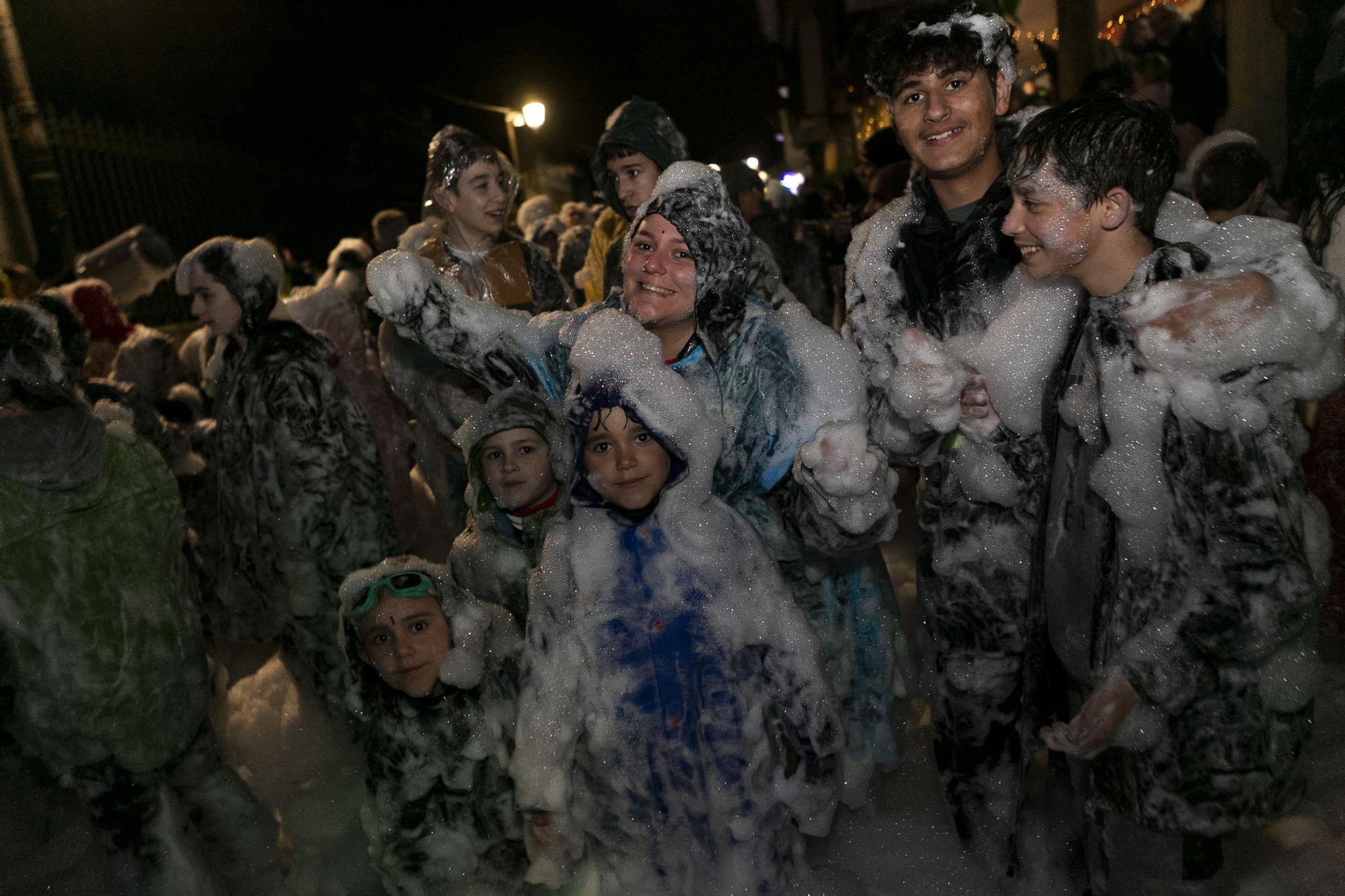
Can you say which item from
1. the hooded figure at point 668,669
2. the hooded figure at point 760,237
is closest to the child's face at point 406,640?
the hooded figure at point 668,669

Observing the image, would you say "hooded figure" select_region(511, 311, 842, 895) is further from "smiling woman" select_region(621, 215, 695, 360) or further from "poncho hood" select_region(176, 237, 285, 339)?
"poncho hood" select_region(176, 237, 285, 339)

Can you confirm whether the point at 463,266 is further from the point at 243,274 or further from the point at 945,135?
the point at 945,135

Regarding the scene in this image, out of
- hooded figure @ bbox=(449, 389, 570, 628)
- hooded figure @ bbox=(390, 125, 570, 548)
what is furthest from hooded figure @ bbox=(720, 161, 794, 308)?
hooded figure @ bbox=(390, 125, 570, 548)

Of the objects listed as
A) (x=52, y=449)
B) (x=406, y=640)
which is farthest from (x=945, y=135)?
(x=52, y=449)

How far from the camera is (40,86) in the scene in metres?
13.4

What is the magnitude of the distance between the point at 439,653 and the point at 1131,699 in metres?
1.83

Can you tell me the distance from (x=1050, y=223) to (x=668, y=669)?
131 cm

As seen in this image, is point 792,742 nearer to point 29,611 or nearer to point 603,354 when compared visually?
point 603,354

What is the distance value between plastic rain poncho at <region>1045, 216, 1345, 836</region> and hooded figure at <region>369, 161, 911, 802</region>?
518 millimetres

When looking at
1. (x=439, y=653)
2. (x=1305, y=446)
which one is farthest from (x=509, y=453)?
(x=1305, y=446)

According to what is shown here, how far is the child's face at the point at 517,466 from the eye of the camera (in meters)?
3.07

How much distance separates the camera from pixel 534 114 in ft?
46.1

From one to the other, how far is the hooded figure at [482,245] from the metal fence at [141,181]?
6627 mm

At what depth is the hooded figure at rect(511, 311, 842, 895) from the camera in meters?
2.29
